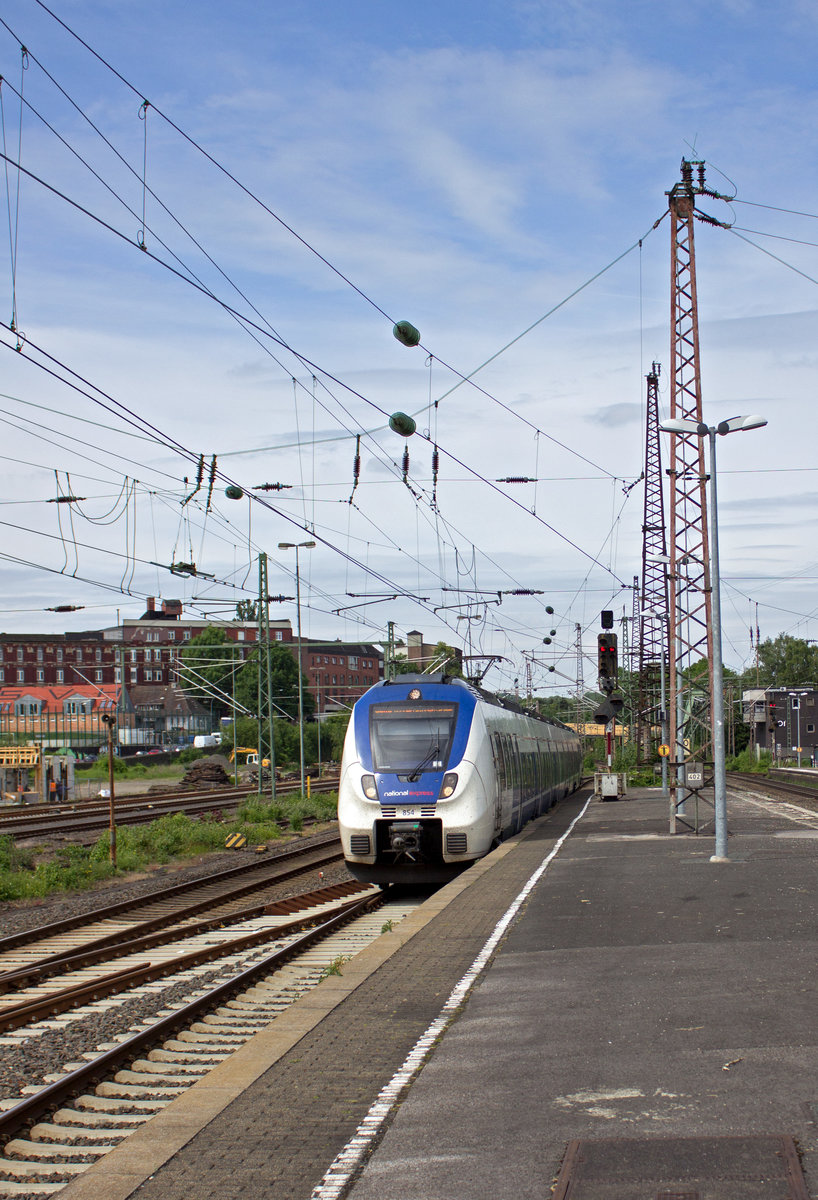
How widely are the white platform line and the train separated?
6.94 meters

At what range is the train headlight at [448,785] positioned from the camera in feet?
58.1

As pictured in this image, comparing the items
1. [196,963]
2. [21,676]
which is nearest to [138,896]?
[196,963]

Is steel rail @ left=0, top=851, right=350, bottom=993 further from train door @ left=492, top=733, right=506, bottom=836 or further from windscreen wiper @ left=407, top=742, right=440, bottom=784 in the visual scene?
train door @ left=492, top=733, right=506, bottom=836

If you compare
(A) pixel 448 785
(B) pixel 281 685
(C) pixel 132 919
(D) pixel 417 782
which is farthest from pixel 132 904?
(B) pixel 281 685

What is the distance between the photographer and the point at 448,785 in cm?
1778

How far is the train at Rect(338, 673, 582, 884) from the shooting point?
17.6 metres

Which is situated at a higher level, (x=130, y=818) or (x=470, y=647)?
(x=470, y=647)

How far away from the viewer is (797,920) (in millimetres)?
10930

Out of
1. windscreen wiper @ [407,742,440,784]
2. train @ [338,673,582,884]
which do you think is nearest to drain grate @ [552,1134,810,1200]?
train @ [338,673,582,884]

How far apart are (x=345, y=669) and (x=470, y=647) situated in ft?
294

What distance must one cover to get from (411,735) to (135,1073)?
1039 centimetres

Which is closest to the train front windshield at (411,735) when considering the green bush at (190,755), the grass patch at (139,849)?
the grass patch at (139,849)

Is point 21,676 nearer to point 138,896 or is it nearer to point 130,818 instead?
point 130,818

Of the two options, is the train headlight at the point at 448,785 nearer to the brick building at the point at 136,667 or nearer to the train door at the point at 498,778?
the train door at the point at 498,778
